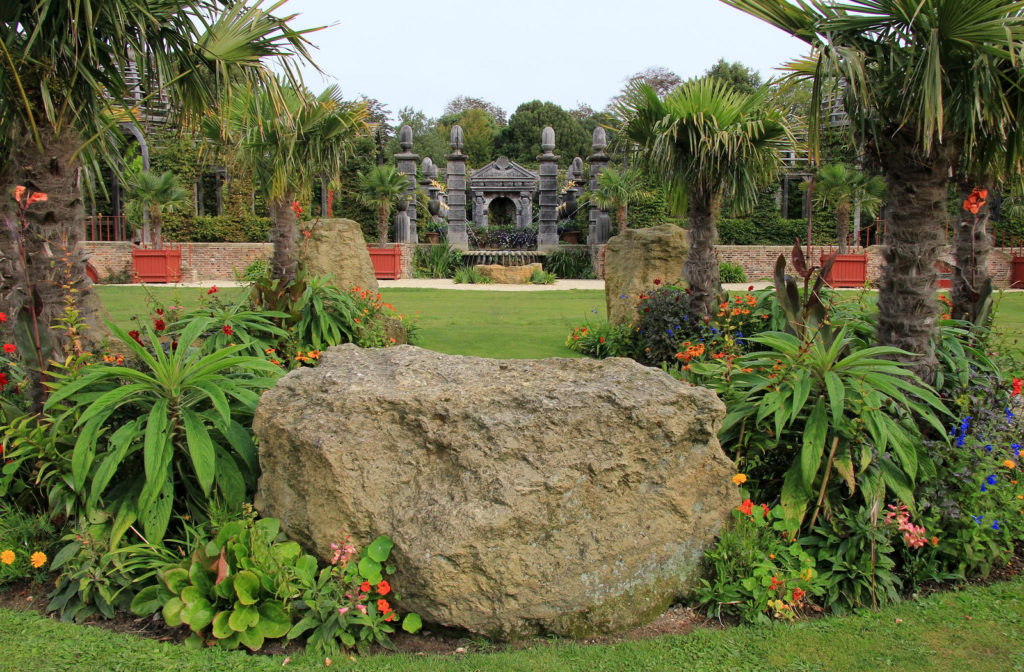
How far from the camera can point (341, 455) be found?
3.02 metres

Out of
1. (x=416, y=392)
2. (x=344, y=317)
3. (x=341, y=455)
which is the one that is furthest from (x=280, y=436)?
(x=344, y=317)

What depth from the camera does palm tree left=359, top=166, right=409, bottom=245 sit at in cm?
2281

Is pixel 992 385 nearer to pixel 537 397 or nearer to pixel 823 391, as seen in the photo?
pixel 823 391

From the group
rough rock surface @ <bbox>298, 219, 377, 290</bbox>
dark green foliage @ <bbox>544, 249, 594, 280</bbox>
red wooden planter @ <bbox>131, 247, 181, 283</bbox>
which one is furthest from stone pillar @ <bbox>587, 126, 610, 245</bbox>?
rough rock surface @ <bbox>298, 219, 377, 290</bbox>

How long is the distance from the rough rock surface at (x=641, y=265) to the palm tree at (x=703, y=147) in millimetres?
1136

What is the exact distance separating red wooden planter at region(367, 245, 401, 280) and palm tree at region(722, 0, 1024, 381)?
708 inches

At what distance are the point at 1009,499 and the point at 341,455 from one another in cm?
328

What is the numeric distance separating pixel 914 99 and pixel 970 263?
232 centimetres

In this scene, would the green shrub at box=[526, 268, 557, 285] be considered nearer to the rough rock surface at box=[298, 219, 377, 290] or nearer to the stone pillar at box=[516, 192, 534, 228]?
the rough rock surface at box=[298, 219, 377, 290]

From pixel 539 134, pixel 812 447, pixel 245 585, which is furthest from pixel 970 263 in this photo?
pixel 539 134

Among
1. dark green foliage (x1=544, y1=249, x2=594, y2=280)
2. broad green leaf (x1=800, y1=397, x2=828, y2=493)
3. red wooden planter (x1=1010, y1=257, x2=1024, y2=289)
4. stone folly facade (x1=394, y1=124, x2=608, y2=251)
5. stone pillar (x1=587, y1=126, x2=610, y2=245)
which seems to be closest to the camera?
broad green leaf (x1=800, y1=397, x2=828, y2=493)

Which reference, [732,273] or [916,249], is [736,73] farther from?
[916,249]

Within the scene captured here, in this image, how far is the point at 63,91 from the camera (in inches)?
175

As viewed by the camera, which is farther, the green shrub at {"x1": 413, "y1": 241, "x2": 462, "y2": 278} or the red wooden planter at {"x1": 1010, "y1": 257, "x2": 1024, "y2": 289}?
the green shrub at {"x1": 413, "y1": 241, "x2": 462, "y2": 278}
